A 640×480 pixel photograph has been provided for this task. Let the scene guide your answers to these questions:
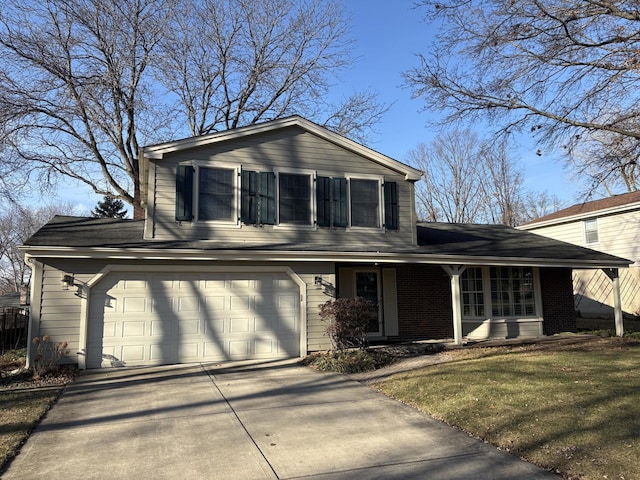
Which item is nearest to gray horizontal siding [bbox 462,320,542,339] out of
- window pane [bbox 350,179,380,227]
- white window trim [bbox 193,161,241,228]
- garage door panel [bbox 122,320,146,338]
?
window pane [bbox 350,179,380,227]

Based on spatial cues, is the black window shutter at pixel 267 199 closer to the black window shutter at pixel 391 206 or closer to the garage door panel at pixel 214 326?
the garage door panel at pixel 214 326

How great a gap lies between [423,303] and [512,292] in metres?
3.17

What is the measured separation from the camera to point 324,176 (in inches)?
489

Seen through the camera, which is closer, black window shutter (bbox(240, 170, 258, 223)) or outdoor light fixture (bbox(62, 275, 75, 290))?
outdoor light fixture (bbox(62, 275, 75, 290))

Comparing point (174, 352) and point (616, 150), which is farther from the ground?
point (616, 150)

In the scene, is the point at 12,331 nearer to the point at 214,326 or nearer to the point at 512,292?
the point at 214,326

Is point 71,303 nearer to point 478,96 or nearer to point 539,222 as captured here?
point 478,96

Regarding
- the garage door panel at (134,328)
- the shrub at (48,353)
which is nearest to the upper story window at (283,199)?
the garage door panel at (134,328)

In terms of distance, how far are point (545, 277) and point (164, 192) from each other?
39.9 feet

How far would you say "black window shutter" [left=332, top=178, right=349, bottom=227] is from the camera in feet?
40.4

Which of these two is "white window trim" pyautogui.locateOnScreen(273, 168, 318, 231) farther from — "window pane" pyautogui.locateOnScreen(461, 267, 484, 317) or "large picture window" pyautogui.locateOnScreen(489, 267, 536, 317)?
"large picture window" pyautogui.locateOnScreen(489, 267, 536, 317)

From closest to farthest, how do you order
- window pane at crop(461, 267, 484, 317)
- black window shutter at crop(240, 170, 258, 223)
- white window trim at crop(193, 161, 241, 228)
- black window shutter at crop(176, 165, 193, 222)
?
black window shutter at crop(176, 165, 193, 222) → white window trim at crop(193, 161, 241, 228) → black window shutter at crop(240, 170, 258, 223) → window pane at crop(461, 267, 484, 317)

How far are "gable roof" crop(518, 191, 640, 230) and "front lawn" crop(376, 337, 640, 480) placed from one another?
11.9 meters

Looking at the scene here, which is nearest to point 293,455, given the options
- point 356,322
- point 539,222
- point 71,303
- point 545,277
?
point 356,322
